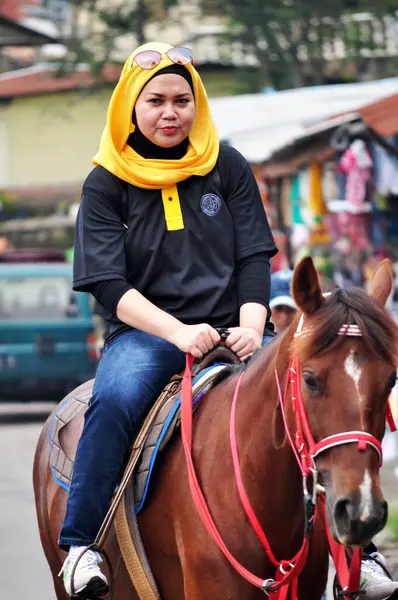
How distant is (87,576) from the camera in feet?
15.6

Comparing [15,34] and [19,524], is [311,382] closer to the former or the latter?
[19,524]

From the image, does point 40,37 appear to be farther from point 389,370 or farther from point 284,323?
point 389,370

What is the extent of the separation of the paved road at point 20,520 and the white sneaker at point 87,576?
11.4 feet

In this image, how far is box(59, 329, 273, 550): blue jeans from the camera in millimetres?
4875

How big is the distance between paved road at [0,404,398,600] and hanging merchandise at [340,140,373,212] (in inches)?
103

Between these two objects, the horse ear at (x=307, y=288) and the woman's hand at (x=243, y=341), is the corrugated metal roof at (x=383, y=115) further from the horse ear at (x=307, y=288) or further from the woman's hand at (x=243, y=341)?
the horse ear at (x=307, y=288)

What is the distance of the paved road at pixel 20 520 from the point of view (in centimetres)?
866

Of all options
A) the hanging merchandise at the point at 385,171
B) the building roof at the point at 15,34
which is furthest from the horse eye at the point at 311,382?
the building roof at the point at 15,34

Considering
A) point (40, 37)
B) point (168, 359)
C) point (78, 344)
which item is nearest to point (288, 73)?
point (40, 37)

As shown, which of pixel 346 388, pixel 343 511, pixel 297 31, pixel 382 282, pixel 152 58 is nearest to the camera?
pixel 343 511

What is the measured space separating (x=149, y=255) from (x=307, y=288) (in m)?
1.02

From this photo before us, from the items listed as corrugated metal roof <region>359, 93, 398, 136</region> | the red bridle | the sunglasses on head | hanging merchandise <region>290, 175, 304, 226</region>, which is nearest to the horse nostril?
the red bridle

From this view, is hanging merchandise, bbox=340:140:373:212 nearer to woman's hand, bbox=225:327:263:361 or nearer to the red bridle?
woman's hand, bbox=225:327:263:361

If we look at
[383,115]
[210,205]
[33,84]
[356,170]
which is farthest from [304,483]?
[33,84]
